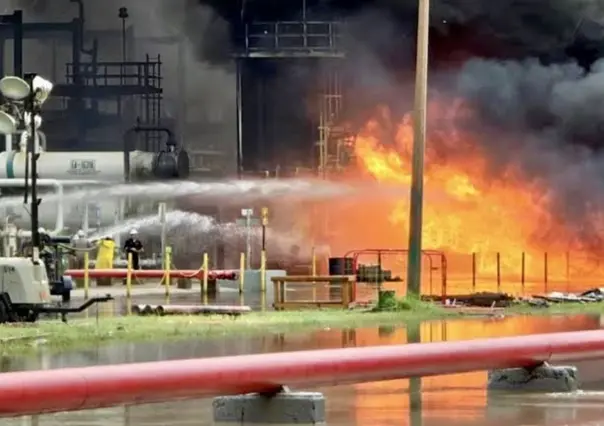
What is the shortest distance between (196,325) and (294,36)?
88.4 ft

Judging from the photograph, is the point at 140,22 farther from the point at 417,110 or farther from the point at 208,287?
the point at 417,110

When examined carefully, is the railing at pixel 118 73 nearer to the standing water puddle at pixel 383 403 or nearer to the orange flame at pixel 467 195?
the orange flame at pixel 467 195

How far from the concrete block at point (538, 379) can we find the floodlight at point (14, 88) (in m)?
11.2

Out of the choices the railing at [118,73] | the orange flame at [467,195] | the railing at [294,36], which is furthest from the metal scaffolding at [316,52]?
the railing at [118,73]

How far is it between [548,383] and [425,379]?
5.67 ft

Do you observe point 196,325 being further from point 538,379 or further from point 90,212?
point 90,212

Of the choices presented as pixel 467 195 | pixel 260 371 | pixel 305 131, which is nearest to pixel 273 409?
pixel 260 371

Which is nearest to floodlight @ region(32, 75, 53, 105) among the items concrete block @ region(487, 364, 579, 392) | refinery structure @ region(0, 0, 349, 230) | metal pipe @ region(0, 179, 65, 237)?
concrete block @ region(487, 364, 579, 392)

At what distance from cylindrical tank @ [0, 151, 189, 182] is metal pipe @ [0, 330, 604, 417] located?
111 ft

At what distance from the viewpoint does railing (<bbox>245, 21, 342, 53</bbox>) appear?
45188 millimetres

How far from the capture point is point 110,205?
4403 centimetres

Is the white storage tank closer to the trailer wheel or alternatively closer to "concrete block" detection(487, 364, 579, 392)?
the trailer wheel

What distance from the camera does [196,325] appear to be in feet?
64.1

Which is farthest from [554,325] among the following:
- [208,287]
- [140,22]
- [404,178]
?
[140,22]
